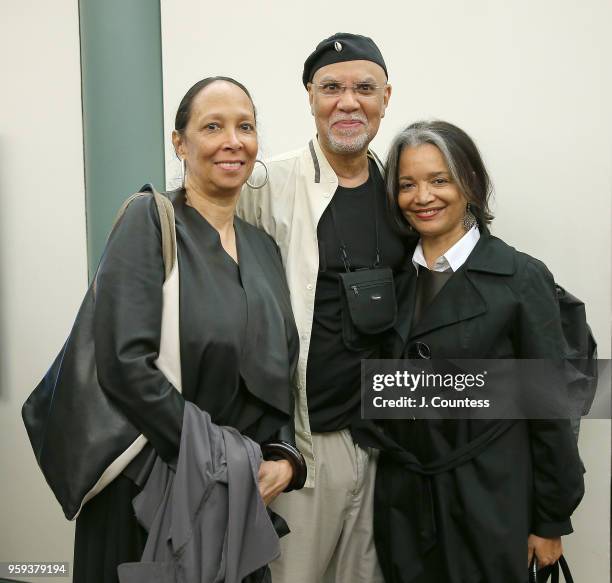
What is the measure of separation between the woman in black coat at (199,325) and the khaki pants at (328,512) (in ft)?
0.83

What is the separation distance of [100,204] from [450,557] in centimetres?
201

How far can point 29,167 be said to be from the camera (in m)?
3.07

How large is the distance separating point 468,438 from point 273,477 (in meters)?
0.60

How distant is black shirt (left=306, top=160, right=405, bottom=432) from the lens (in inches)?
82.1

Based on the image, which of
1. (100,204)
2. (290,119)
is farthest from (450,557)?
(100,204)

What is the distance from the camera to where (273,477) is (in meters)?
1.80

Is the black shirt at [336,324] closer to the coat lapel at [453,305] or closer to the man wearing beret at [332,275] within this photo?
the man wearing beret at [332,275]

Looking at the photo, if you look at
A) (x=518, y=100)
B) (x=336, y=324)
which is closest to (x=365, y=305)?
(x=336, y=324)

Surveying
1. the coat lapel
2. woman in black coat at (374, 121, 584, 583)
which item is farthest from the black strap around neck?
the coat lapel

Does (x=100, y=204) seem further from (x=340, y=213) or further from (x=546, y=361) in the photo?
(x=546, y=361)

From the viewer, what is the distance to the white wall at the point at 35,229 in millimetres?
3025

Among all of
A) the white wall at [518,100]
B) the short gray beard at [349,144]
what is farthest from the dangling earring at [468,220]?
the white wall at [518,100]

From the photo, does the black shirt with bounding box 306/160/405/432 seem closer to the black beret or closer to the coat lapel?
the coat lapel

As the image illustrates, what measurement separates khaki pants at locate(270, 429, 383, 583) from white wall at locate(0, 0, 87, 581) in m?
1.58
